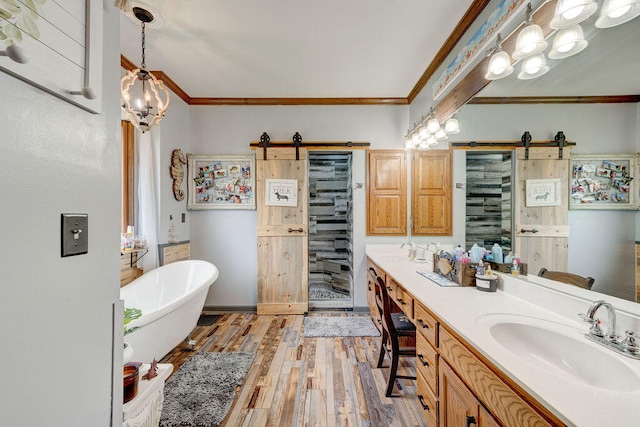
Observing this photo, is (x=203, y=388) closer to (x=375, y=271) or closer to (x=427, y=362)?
(x=427, y=362)

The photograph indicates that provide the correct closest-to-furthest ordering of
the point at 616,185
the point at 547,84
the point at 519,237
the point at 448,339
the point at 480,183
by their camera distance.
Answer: the point at 616,185, the point at 448,339, the point at 547,84, the point at 519,237, the point at 480,183

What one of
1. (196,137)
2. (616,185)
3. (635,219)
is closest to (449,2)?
(616,185)

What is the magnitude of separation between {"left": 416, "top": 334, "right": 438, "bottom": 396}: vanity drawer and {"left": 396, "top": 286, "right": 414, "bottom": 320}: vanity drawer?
0.19m

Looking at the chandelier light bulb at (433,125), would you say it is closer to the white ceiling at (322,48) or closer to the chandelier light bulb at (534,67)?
the white ceiling at (322,48)

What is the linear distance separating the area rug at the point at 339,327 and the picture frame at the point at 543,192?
1926 mm

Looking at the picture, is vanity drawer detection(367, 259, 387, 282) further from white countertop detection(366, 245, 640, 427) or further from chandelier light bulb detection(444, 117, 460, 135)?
chandelier light bulb detection(444, 117, 460, 135)

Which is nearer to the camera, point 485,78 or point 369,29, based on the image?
point 485,78

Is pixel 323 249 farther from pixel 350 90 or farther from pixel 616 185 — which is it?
pixel 616 185

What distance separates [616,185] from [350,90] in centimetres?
256

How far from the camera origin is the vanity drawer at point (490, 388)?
2.51 feet

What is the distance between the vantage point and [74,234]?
653mm

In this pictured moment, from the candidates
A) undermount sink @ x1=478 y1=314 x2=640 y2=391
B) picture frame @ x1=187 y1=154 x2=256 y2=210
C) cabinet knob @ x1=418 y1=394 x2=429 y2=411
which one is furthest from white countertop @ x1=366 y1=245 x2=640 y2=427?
picture frame @ x1=187 y1=154 x2=256 y2=210

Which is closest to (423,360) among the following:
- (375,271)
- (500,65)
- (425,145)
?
(375,271)

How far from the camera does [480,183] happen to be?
1.98 meters
